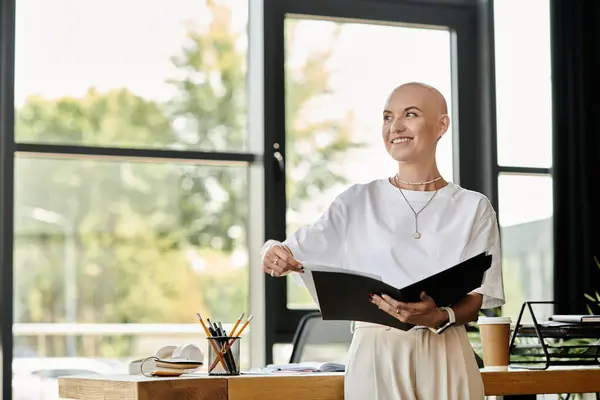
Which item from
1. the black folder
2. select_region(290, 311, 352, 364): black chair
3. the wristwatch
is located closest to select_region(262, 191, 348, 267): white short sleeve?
the black folder

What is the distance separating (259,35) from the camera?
4.16 m

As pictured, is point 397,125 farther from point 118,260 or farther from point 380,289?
point 118,260

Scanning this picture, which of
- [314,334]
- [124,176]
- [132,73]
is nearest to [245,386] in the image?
[314,334]

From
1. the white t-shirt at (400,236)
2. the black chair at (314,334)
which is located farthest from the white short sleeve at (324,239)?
the black chair at (314,334)

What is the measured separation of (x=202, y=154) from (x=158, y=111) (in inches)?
16.2

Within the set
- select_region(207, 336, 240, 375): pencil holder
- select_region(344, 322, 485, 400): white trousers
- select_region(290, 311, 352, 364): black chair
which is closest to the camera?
select_region(344, 322, 485, 400): white trousers

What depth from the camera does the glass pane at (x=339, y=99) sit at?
166 inches

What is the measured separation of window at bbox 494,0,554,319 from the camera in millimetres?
4418

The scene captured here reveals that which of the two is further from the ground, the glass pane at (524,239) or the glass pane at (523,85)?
the glass pane at (523,85)

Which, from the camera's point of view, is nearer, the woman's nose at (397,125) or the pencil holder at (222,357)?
the woman's nose at (397,125)

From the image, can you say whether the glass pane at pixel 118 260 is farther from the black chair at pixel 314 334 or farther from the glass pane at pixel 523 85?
the glass pane at pixel 523 85

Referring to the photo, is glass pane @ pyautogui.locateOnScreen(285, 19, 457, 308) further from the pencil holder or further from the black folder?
the black folder

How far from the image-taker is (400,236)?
6.93 ft

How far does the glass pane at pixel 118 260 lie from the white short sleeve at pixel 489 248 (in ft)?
7.31
